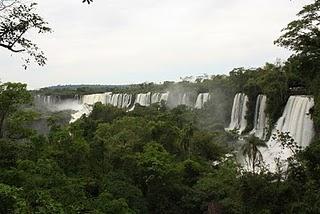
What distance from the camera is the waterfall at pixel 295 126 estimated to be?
99.0 ft

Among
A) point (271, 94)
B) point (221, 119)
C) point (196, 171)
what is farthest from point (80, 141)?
point (221, 119)

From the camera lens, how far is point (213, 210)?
19.4 m

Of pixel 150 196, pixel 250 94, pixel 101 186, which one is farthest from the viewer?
pixel 250 94

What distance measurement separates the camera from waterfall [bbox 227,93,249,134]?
4681 centimetres

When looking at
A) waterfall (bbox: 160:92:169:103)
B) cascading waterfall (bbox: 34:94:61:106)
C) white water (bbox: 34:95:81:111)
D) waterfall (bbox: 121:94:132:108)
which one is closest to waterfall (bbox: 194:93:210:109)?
waterfall (bbox: 160:92:169:103)

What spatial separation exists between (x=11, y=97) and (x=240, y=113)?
1196 inches

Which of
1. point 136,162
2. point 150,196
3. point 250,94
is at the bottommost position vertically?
point 150,196

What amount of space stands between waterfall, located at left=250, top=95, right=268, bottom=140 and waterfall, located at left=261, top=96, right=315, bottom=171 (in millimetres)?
4509

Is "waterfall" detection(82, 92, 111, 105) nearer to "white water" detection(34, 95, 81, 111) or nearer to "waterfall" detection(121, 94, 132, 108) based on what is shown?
"white water" detection(34, 95, 81, 111)

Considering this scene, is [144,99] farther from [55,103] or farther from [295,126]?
[295,126]

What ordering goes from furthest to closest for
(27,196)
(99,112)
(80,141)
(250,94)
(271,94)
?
(99,112) → (250,94) → (271,94) → (80,141) → (27,196)

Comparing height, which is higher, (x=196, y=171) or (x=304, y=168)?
(x=304, y=168)

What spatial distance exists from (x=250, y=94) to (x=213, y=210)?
28374 mm

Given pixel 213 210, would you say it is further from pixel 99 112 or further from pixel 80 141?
pixel 99 112
